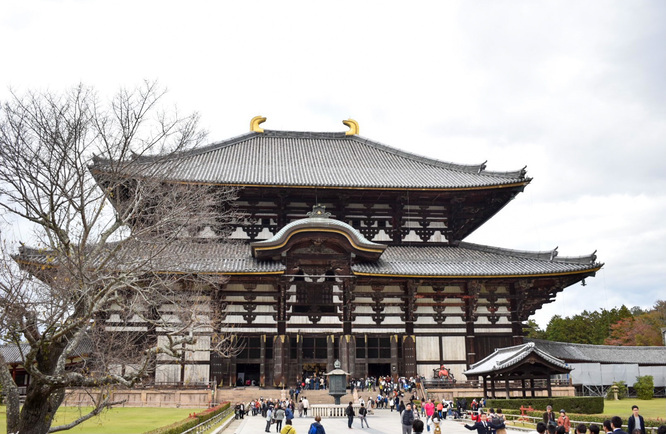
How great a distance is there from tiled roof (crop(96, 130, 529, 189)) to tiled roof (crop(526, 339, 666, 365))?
12926 mm

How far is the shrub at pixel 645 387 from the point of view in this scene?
42094 millimetres

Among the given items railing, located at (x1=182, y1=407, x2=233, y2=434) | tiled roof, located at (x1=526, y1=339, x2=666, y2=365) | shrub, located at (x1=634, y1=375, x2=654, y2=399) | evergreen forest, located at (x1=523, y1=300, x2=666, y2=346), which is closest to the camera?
railing, located at (x1=182, y1=407, x2=233, y2=434)

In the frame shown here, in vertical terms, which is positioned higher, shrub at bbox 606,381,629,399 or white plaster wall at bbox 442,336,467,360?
white plaster wall at bbox 442,336,467,360

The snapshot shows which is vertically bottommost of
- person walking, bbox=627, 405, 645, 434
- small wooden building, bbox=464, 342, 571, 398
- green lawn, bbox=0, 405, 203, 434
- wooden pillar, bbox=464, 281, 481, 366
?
green lawn, bbox=0, 405, 203, 434

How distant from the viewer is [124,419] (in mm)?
23891

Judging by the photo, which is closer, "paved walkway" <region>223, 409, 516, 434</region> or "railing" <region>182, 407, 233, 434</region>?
"railing" <region>182, 407, 233, 434</region>

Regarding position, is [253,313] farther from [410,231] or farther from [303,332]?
[410,231]

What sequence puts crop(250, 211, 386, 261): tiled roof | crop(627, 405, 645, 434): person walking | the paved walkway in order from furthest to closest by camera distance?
crop(250, 211, 386, 261): tiled roof → the paved walkway → crop(627, 405, 645, 434): person walking

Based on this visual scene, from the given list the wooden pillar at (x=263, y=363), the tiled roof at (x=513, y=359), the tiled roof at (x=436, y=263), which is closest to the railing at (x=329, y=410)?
the wooden pillar at (x=263, y=363)

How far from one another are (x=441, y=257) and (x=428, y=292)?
257 cm

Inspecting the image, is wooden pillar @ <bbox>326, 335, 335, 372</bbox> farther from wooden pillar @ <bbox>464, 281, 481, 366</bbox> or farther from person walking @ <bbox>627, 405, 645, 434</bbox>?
person walking @ <bbox>627, 405, 645, 434</bbox>

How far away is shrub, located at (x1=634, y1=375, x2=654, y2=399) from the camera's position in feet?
138

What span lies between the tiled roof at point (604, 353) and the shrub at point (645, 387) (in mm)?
2354

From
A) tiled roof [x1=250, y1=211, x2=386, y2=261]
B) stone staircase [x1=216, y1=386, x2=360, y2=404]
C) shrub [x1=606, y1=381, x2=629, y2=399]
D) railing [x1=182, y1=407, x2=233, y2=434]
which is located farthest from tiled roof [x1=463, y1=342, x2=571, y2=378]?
shrub [x1=606, y1=381, x2=629, y2=399]
